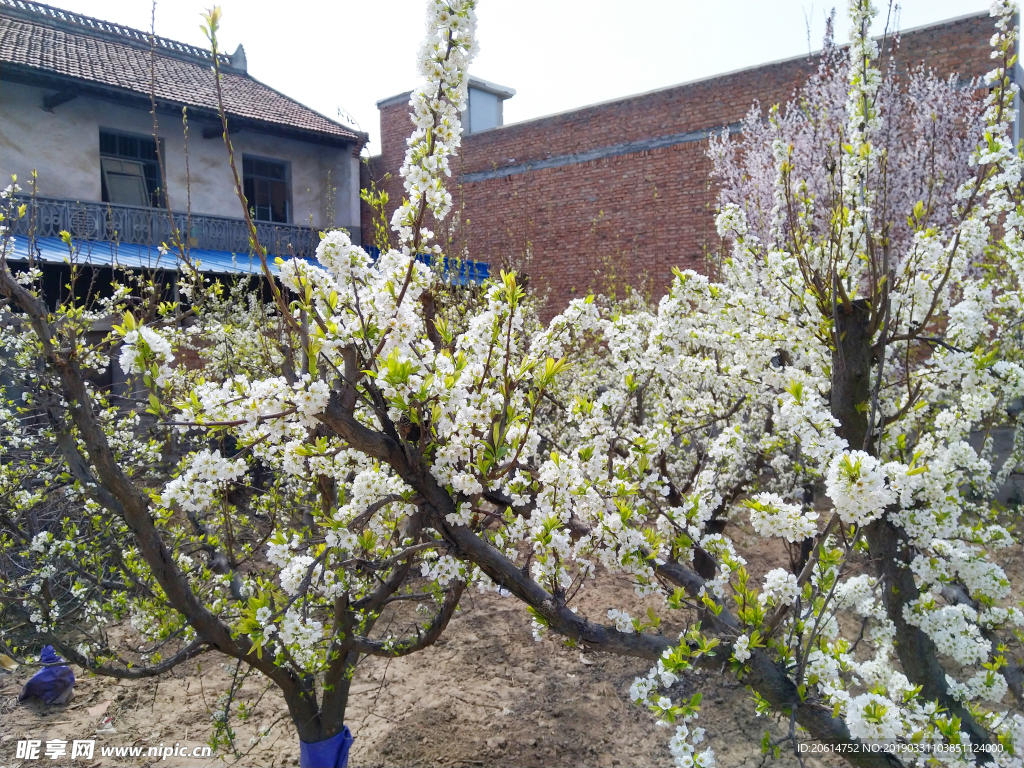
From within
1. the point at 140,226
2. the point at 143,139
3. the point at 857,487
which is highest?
the point at 143,139

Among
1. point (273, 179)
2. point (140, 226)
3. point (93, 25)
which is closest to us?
point (140, 226)

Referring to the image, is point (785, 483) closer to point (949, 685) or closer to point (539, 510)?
point (949, 685)

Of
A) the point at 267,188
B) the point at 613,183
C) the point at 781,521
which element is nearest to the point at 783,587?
the point at 781,521

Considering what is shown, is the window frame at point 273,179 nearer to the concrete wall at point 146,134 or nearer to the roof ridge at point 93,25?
the concrete wall at point 146,134

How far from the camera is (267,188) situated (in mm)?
15672

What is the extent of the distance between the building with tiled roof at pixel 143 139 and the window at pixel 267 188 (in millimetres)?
24

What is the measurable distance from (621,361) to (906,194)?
7.92 m

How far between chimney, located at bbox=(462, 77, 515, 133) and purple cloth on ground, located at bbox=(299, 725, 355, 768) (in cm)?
1544

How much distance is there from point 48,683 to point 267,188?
13.1 m

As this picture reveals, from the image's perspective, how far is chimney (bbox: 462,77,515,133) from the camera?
17047 mm

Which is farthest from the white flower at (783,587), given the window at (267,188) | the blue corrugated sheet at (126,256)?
the window at (267,188)

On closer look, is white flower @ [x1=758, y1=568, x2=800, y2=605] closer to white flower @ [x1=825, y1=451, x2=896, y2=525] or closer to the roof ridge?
white flower @ [x1=825, y1=451, x2=896, y2=525]

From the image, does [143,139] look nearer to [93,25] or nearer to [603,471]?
[93,25]

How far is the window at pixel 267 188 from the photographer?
50.5 feet
